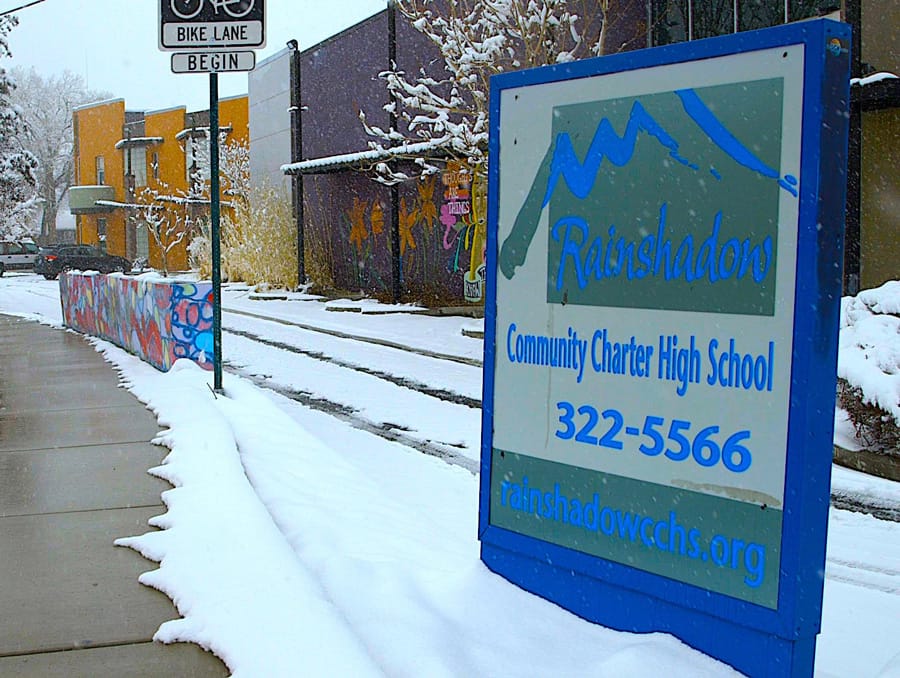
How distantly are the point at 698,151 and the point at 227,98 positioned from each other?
45298mm

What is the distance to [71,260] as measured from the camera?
40.3m

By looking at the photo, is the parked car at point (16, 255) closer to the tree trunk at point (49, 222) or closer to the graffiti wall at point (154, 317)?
the tree trunk at point (49, 222)

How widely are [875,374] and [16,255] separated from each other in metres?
45.1

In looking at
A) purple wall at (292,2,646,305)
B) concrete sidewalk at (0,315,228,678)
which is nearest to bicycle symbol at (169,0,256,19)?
concrete sidewalk at (0,315,228,678)

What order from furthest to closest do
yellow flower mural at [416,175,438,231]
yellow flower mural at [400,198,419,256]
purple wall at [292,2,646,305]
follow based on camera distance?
1. yellow flower mural at [400,198,419,256]
2. yellow flower mural at [416,175,438,231]
3. purple wall at [292,2,646,305]

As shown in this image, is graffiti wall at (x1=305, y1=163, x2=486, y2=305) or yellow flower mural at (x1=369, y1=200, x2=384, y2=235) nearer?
graffiti wall at (x1=305, y1=163, x2=486, y2=305)

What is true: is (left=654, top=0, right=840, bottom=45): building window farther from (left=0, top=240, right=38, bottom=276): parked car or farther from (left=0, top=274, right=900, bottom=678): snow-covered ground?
(left=0, top=240, right=38, bottom=276): parked car

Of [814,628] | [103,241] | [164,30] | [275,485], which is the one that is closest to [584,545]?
[814,628]

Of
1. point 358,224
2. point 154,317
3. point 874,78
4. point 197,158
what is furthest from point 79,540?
point 197,158

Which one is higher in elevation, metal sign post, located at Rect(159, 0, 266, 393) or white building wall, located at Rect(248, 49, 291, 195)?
white building wall, located at Rect(248, 49, 291, 195)

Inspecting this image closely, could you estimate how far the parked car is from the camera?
45.9 meters

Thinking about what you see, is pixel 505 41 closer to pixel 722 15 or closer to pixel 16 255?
pixel 722 15

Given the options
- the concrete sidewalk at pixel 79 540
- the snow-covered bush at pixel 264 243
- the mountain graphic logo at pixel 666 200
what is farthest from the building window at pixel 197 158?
the mountain graphic logo at pixel 666 200

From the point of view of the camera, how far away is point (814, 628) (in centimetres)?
289
